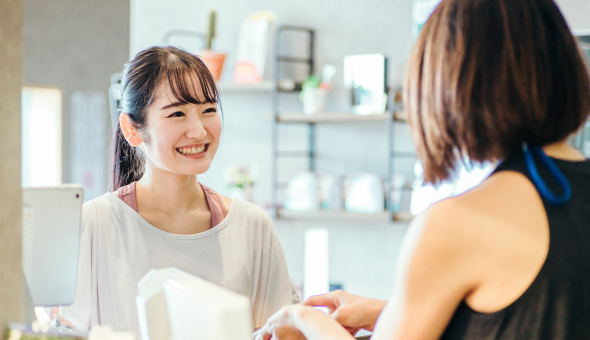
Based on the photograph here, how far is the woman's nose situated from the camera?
1.29 metres

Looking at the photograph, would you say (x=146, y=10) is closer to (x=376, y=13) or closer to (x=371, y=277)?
(x=376, y=13)

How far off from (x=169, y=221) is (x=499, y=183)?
2.90 feet

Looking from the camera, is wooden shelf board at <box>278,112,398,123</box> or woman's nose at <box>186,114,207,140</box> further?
wooden shelf board at <box>278,112,398,123</box>

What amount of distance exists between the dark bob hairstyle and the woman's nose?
0.67 metres

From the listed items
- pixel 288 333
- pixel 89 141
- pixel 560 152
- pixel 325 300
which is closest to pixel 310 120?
pixel 89 141

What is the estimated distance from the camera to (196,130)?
1.30 m

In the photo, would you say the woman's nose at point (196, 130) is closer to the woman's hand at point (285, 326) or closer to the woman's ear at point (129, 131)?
the woman's ear at point (129, 131)

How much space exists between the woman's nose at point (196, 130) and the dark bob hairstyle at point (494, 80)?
0.67m

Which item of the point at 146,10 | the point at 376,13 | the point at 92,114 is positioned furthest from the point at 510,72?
the point at 92,114

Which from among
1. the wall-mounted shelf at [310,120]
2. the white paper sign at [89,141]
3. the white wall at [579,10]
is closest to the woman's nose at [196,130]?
the wall-mounted shelf at [310,120]

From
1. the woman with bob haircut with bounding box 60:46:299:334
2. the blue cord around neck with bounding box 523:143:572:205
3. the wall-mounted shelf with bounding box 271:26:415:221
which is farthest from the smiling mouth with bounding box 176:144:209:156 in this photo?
the wall-mounted shelf with bounding box 271:26:415:221

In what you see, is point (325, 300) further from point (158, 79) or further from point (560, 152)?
point (158, 79)

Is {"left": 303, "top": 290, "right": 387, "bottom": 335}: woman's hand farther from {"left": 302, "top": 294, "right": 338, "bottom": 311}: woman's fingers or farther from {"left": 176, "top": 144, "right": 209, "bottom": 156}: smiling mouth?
{"left": 176, "top": 144, "right": 209, "bottom": 156}: smiling mouth

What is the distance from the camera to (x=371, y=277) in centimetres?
327
